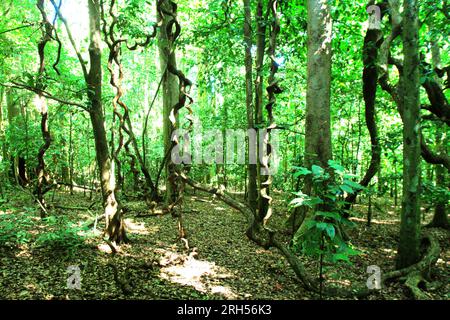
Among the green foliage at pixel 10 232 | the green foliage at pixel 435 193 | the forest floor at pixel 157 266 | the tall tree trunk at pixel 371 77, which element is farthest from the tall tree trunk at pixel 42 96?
the green foliage at pixel 435 193

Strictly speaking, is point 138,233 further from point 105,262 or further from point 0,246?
point 0,246

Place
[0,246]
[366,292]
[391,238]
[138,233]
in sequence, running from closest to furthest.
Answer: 1. [366,292]
2. [0,246]
3. [138,233]
4. [391,238]

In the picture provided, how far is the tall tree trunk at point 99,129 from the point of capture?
460 cm

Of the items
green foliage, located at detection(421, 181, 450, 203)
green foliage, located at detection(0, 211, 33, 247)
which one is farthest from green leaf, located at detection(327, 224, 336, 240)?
green foliage, located at detection(0, 211, 33, 247)

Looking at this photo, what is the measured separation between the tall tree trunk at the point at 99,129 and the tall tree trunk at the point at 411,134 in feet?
14.0

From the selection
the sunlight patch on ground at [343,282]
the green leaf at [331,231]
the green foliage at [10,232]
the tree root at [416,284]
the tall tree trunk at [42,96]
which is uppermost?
the tall tree trunk at [42,96]

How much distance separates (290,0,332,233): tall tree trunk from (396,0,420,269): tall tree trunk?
1408mm

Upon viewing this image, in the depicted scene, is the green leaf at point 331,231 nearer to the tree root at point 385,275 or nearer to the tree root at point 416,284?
the tree root at point 385,275

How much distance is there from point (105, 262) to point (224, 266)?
1.71 metres

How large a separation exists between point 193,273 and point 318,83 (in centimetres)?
382

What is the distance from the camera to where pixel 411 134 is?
422 cm

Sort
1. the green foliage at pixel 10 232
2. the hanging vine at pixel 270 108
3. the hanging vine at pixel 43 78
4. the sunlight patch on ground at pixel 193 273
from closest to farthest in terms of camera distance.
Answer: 1. the sunlight patch on ground at pixel 193 273
2. the green foliage at pixel 10 232
3. the hanging vine at pixel 43 78
4. the hanging vine at pixel 270 108
